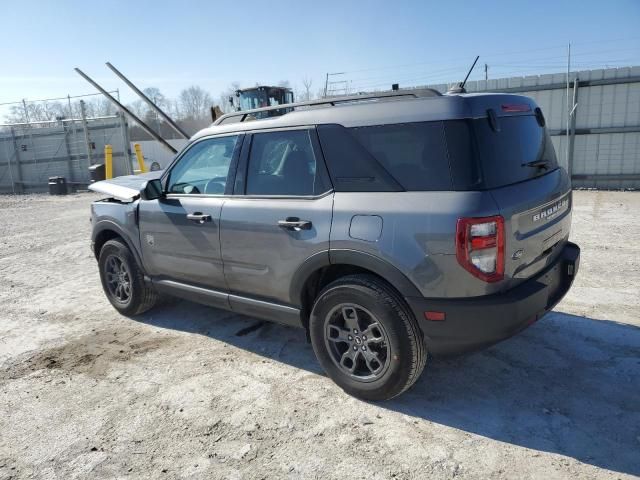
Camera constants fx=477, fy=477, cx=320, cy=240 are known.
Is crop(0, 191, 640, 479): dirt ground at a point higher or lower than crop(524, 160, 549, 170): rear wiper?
lower

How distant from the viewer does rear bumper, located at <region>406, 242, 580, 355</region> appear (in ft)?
8.86

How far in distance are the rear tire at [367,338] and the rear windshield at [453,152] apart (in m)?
0.73

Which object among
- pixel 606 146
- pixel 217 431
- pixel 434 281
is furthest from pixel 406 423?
pixel 606 146

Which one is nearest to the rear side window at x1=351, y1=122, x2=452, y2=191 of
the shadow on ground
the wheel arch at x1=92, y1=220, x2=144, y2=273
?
the shadow on ground

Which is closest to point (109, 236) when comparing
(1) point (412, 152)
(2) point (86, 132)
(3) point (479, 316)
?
(1) point (412, 152)

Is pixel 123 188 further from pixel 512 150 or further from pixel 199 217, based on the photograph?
pixel 512 150

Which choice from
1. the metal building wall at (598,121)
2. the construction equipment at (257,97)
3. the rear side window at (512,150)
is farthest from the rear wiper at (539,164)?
the construction equipment at (257,97)

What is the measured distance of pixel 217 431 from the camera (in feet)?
9.78

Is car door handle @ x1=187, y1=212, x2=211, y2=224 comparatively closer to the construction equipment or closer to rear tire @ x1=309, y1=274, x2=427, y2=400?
rear tire @ x1=309, y1=274, x2=427, y2=400

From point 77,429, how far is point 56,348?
1.55 meters

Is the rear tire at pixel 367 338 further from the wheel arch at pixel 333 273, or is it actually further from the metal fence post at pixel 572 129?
the metal fence post at pixel 572 129

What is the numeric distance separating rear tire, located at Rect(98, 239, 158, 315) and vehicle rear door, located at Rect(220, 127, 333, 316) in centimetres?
145

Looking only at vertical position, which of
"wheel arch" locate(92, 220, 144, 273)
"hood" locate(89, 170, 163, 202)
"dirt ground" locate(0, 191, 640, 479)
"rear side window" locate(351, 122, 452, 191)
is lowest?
"dirt ground" locate(0, 191, 640, 479)

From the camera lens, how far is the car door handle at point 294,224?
10.6ft
